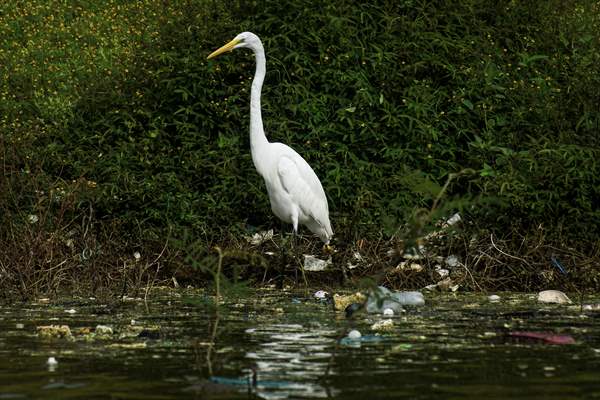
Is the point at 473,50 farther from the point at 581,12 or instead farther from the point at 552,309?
the point at 552,309

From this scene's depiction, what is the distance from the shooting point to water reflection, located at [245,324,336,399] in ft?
15.7

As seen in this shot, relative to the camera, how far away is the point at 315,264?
10.8 m

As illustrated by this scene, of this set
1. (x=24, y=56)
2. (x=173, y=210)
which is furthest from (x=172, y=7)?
(x=173, y=210)

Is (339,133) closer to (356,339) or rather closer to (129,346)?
(356,339)

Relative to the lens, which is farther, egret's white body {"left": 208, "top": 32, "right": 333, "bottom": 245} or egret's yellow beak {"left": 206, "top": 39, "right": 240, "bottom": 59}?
egret's yellow beak {"left": 206, "top": 39, "right": 240, "bottom": 59}

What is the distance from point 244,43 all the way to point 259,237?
184cm

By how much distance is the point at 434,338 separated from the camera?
21.4 feet

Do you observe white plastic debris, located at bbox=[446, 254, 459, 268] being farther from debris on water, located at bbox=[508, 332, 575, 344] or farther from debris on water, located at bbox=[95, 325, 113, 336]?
debris on water, located at bbox=[95, 325, 113, 336]

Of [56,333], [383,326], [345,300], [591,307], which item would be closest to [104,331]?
[56,333]

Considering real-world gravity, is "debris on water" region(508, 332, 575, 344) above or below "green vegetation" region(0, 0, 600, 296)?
below

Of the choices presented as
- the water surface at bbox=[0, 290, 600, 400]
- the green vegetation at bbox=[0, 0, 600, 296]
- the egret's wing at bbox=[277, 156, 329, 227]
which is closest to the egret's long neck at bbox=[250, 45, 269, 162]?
the egret's wing at bbox=[277, 156, 329, 227]

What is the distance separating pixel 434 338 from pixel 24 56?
971 cm

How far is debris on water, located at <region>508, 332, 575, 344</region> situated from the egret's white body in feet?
14.1

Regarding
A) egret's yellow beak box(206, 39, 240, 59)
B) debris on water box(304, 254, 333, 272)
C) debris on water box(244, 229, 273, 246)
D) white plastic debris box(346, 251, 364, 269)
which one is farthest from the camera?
debris on water box(244, 229, 273, 246)
